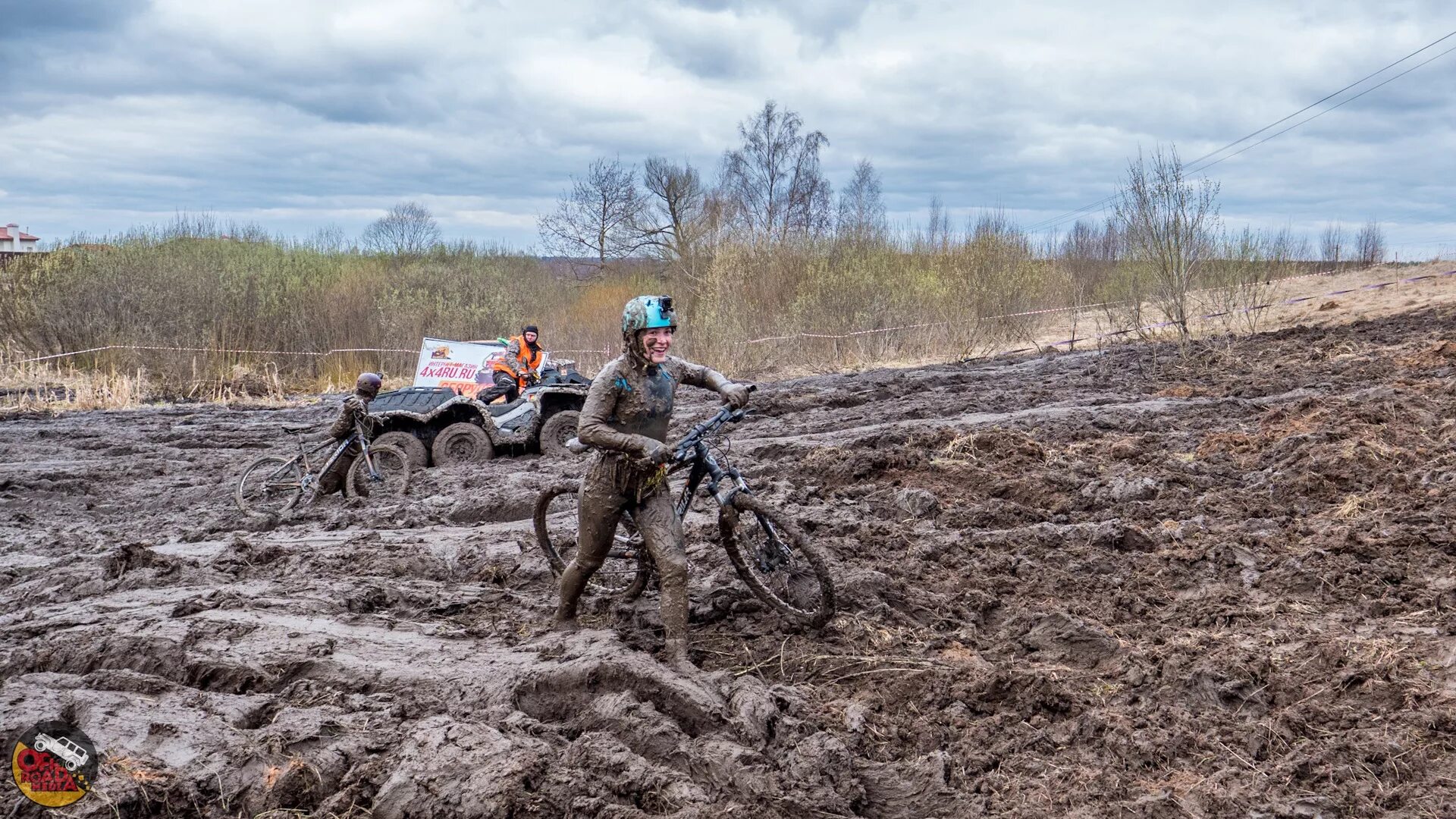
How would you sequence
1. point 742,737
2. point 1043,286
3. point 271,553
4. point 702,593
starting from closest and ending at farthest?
point 742,737, point 702,593, point 271,553, point 1043,286

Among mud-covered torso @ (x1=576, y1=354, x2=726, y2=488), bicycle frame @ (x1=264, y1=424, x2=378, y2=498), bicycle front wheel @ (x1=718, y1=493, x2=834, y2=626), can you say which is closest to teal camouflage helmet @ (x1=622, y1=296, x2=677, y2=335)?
mud-covered torso @ (x1=576, y1=354, x2=726, y2=488)

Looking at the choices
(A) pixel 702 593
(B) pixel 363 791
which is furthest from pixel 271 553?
(B) pixel 363 791

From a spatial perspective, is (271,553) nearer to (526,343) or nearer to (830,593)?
(830,593)

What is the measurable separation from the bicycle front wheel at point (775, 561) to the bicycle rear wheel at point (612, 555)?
59cm

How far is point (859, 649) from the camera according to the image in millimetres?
5844

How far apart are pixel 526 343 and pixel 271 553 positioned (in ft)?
21.4

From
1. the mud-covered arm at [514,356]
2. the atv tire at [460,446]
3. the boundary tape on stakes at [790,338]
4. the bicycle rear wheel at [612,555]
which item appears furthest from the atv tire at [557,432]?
the boundary tape on stakes at [790,338]

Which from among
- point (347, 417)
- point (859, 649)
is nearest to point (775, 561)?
point (859, 649)

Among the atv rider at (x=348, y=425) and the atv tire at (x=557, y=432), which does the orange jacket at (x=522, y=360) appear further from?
the atv rider at (x=348, y=425)

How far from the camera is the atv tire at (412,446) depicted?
486 inches

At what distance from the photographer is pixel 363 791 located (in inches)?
167

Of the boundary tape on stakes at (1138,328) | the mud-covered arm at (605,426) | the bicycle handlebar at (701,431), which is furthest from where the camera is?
the boundary tape on stakes at (1138,328)

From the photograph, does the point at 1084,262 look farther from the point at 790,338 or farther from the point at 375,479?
the point at 375,479

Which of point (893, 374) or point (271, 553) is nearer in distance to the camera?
point (271, 553)
